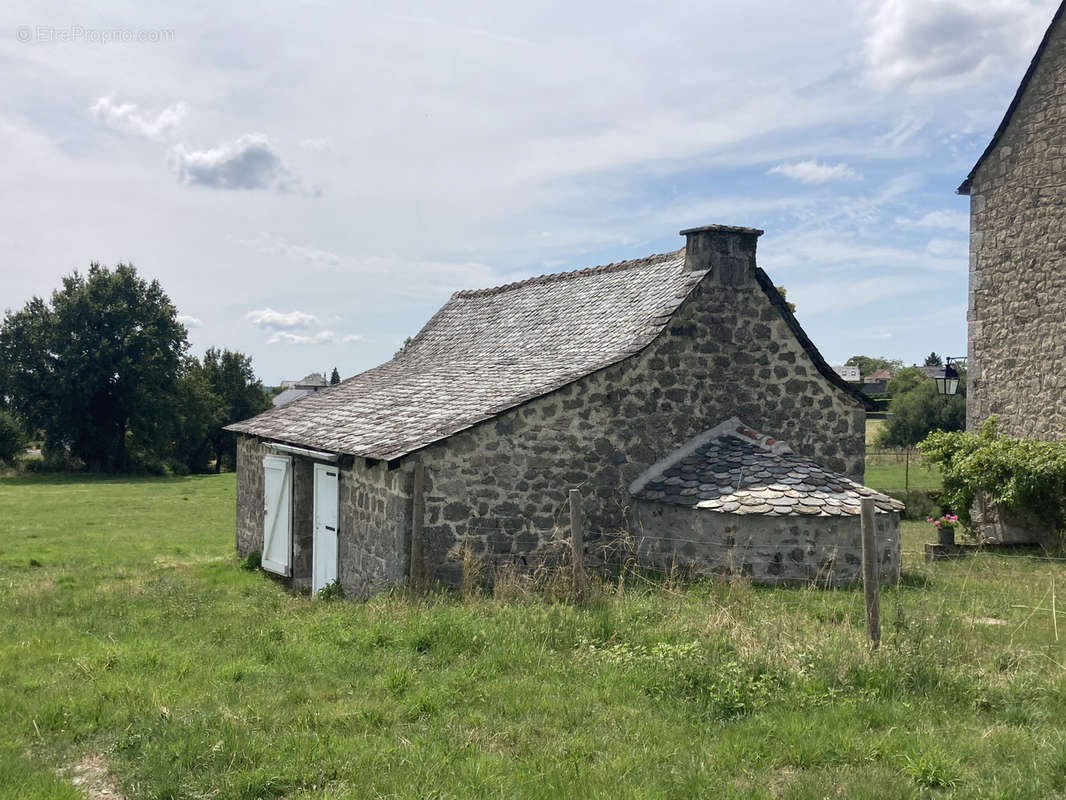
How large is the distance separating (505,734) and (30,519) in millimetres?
23014

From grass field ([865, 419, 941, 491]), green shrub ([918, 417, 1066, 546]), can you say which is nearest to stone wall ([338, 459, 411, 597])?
green shrub ([918, 417, 1066, 546])

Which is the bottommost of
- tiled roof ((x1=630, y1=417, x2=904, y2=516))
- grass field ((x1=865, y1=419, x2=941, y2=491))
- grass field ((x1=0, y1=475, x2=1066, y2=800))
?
grass field ((x1=0, y1=475, x2=1066, y2=800))

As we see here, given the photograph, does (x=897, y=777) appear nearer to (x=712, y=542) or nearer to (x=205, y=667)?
(x=205, y=667)

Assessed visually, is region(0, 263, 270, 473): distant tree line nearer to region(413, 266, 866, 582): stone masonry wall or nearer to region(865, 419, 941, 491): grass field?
region(865, 419, 941, 491): grass field

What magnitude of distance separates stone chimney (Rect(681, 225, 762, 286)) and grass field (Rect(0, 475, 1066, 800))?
16.9 feet

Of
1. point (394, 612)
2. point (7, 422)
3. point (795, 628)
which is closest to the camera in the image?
point (795, 628)

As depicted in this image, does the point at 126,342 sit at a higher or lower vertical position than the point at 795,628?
higher

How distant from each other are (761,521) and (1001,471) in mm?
7438

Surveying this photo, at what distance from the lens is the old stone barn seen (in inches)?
430

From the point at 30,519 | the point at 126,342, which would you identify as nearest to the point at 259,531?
the point at 30,519

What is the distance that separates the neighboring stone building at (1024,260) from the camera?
1562cm

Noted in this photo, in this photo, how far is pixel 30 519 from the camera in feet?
80.2

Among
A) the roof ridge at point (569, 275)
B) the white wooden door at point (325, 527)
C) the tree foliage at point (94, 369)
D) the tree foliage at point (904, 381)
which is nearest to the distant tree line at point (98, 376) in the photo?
the tree foliage at point (94, 369)

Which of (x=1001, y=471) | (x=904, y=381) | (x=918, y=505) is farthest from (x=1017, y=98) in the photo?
(x=904, y=381)
